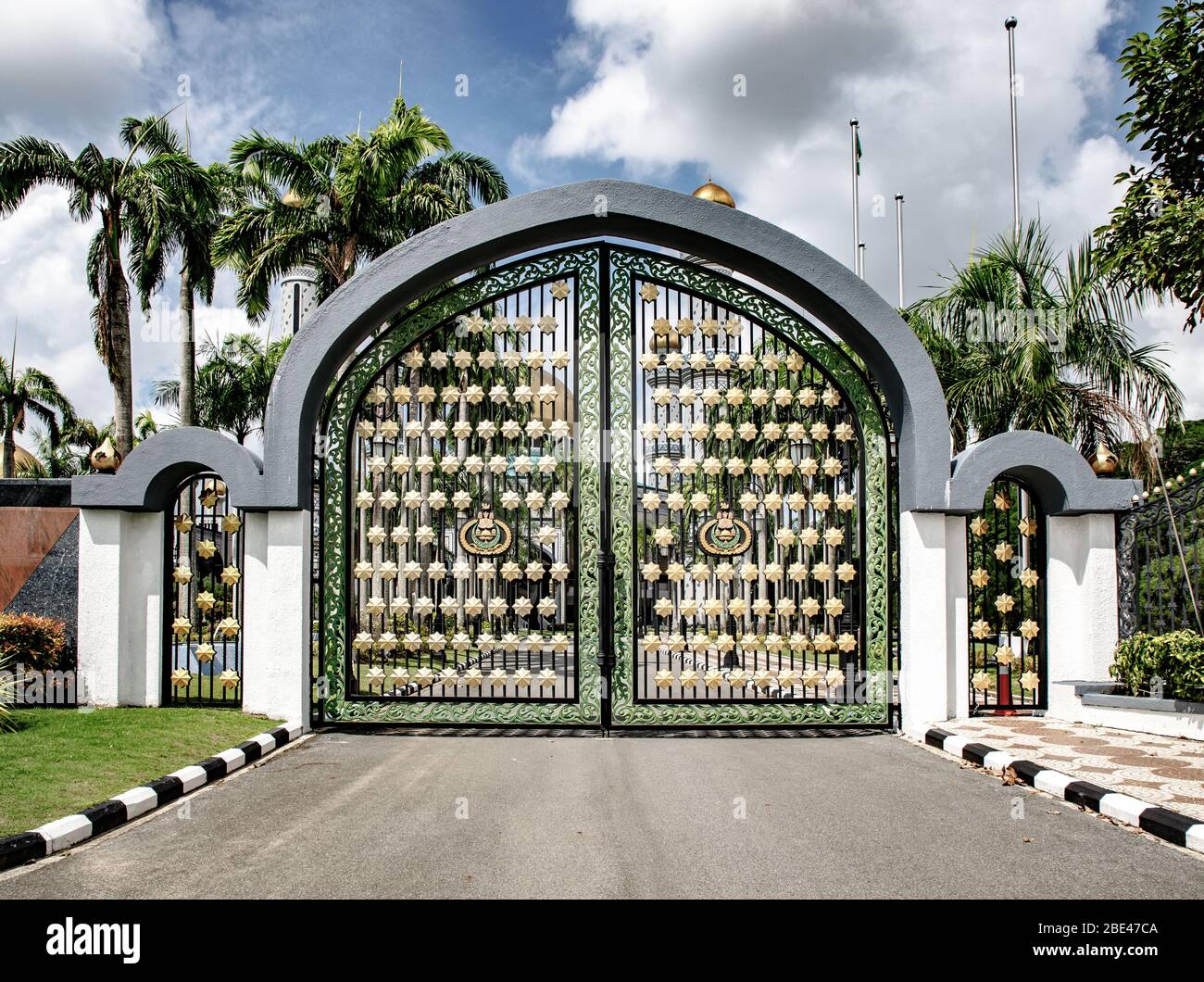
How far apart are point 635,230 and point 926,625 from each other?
16.4 feet

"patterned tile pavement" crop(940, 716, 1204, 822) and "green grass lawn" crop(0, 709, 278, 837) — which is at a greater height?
"green grass lawn" crop(0, 709, 278, 837)

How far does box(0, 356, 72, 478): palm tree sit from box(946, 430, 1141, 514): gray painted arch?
3846 cm

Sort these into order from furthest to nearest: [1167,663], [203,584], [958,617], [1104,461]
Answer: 1. [203,584]
2. [1104,461]
3. [958,617]
4. [1167,663]

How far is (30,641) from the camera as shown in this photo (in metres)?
10.1

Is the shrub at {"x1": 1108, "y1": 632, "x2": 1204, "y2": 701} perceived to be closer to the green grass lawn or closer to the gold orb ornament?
the green grass lawn

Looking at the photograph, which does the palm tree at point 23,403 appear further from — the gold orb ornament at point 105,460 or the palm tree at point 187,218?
the gold orb ornament at point 105,460

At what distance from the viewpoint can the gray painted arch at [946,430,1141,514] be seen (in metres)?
9.72

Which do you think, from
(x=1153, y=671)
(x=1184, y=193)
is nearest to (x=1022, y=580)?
(x=1153, y=671)

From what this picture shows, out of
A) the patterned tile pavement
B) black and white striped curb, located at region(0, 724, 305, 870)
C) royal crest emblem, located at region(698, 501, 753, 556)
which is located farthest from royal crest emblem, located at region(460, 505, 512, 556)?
the patterned tile pavement

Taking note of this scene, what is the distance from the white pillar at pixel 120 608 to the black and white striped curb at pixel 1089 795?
7.87 m

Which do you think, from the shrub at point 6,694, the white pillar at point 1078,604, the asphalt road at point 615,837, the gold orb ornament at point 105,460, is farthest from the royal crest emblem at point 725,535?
the shrub at point 6,694

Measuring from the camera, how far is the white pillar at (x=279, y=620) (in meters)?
9.63

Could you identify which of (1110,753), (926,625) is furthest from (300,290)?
(1110,753)

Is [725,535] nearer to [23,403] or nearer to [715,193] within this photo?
[715,193]
